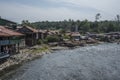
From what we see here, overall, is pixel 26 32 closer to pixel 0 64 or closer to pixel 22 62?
pixel 22 62

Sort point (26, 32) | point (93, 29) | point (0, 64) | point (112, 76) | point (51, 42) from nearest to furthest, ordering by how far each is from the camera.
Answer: point (112, 76)
point (0, 64)
point (26, 32)
point (51, 42)
point (93, 29)

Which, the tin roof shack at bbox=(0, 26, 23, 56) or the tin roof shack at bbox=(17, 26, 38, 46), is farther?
the tin roof shack at bbox=(17, 26, 38, 46)

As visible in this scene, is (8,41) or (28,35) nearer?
(8,41)

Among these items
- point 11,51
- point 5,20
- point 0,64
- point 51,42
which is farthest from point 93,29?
point 0,64

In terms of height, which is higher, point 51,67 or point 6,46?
point 6,46

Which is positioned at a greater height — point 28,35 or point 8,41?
point 28,35

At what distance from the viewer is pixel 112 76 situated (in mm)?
31781

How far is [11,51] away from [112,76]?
927 inches

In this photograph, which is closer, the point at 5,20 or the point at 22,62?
the point at 22,62

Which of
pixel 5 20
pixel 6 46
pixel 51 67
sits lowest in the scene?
pixel 51 67

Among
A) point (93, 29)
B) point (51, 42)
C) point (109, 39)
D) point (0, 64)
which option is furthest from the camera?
point (93, 29)

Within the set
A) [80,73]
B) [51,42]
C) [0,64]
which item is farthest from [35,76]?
[51,42]

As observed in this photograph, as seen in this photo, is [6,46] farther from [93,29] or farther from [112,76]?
[93,29]

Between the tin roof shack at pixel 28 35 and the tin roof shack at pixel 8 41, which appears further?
the tin roof shack at pixel 28 35
